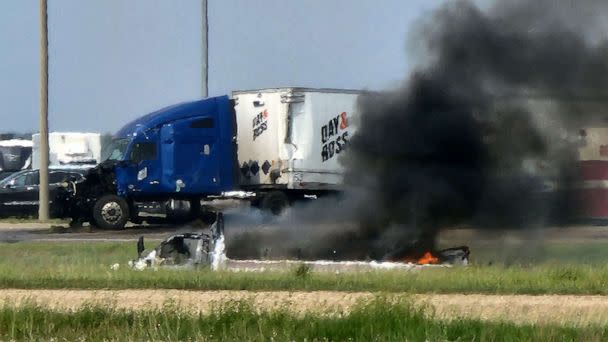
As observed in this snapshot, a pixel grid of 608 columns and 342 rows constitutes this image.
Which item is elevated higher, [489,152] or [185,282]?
[489,152]

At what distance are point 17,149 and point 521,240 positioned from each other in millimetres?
40632

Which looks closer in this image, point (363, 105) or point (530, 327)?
point (530, 327)

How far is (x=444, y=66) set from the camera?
74.7ft

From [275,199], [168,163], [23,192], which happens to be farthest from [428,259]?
[23,192]

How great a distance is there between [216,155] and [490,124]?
1429cm

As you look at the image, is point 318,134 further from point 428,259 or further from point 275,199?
point 428,259

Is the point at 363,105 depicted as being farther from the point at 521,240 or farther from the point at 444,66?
the point at 521,240

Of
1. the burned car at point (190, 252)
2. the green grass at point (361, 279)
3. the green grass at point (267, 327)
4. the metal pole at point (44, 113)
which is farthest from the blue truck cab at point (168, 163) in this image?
the green grass at point (267, 327)

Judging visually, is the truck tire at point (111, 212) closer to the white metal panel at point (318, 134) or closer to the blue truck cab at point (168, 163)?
the blue truck cab at point (168, 163)

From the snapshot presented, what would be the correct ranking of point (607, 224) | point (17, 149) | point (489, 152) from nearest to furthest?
point (489, 152)
point (607, 224)
point (17, 149)

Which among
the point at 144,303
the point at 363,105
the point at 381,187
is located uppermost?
the point at 363,105

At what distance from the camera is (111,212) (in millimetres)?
34594

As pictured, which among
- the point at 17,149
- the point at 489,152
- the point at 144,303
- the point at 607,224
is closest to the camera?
the point at 144,303

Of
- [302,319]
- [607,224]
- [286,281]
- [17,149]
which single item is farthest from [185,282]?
[17,149]
